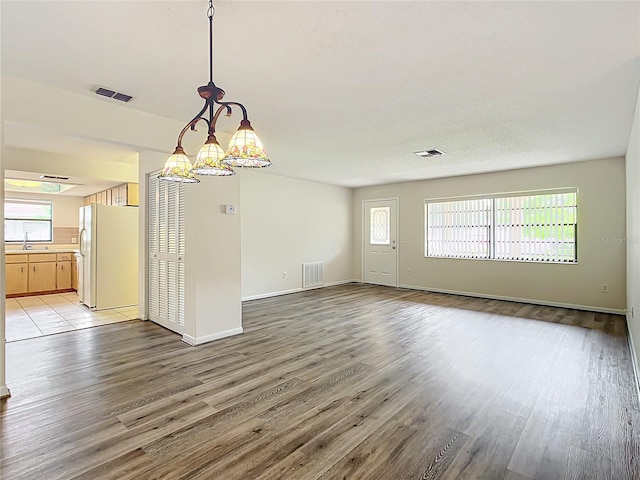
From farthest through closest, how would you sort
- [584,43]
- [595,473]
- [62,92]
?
[62,92]
[584,43]
[595,473]

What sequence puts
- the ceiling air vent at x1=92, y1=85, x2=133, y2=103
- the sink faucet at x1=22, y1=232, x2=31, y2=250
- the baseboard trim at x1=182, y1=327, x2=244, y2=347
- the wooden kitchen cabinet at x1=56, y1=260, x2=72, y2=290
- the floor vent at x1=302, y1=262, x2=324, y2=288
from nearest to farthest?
the ceiling air vent at x1=92, y1=85, x2=133, y2=103 → the baseboard trim at x1=182, y1=327, x2=244, y2=347 → the wooden kitchen cabinet at x1=56, y1=260, x2=72, y2=290 → the sink faucet at x1=22, y1=232, x2=31, y2=250 → the floor vent at x1=302, y1=262, x2=324, y2=288

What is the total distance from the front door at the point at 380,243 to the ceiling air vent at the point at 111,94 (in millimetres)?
6201

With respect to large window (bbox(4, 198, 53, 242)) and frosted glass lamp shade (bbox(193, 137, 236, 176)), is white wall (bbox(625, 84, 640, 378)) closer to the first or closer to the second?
frosted glass lamp shade (bbox(193, 137, 236, 176))

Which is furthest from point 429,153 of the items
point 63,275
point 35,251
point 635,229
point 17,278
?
point 17,278

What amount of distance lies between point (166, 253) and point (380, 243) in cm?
545

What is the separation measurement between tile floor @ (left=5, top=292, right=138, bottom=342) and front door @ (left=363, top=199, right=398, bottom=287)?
5385 mm

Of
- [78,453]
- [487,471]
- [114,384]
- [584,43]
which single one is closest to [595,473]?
[487,471]

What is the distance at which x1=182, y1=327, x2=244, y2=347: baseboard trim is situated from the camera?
3.90 meters

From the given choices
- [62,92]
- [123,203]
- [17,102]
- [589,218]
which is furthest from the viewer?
[123,203]

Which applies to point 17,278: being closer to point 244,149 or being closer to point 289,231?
point 289,231

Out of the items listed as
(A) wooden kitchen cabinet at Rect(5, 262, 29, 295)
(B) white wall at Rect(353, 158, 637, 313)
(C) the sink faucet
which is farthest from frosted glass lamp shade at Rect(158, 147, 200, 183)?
(C) the sink faucet

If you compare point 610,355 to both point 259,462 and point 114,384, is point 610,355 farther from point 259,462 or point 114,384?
point 114,384

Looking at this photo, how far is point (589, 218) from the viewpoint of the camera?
564 cm

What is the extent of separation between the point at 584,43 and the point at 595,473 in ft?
8.64
